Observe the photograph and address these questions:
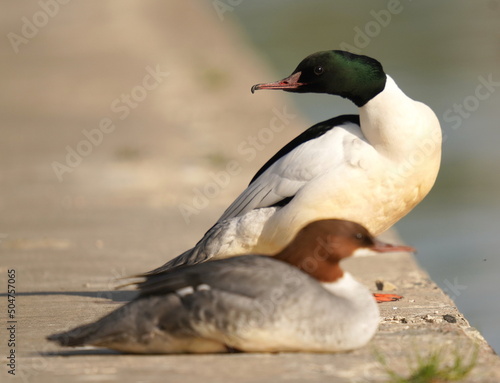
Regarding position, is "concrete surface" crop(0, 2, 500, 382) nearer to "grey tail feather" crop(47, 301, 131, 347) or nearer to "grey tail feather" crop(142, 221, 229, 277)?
"grey tail feather" crop(47, 301, 131, 347)

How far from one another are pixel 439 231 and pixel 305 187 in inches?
209

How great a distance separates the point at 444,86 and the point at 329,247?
1790cm

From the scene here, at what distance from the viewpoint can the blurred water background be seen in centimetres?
1017

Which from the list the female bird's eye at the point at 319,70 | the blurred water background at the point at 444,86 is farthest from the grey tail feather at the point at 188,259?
the blurred water background at the point at 444,86

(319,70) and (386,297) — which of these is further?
(319,70)

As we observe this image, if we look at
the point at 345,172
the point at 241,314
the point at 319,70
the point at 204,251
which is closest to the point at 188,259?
the point at 204,251

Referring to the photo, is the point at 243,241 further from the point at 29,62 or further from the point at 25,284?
the point at 29,62

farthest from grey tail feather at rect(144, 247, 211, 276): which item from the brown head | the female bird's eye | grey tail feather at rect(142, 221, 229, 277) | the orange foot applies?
the brown head

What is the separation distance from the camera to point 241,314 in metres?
4.86

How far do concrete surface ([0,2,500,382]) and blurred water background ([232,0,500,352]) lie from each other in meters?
0.89

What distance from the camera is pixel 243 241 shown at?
7066 millimetres

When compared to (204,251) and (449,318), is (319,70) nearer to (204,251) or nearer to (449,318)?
(204,251)

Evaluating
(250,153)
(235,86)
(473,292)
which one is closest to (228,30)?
(235,86)

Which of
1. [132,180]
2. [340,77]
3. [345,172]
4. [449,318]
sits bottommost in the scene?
[449,318]
